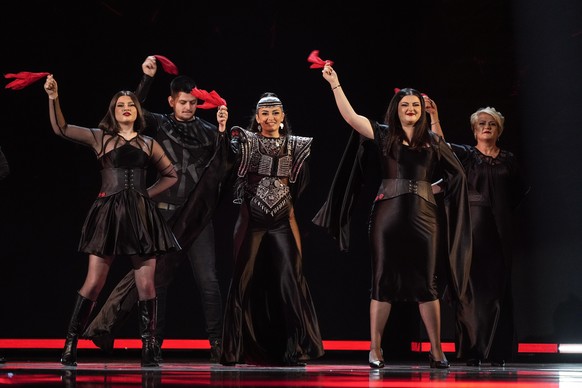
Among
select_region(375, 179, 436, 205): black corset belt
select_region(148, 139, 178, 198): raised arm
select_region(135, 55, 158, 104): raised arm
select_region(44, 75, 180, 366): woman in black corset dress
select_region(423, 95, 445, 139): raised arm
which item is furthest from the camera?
select_region(135, 55, 158, 104): raised arm

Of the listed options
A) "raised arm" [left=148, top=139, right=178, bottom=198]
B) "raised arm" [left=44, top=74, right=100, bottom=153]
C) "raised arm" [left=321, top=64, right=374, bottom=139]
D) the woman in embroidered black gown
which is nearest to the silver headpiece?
the woman in embroidered black gown

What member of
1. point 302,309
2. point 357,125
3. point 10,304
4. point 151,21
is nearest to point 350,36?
point 151,21

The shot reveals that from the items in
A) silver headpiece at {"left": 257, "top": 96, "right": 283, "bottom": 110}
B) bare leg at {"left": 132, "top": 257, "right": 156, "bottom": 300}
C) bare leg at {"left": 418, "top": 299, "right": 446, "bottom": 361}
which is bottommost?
bare leg at {"left": 418, "top": 299, "right": 446, "bottom": 361}

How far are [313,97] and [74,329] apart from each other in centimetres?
286

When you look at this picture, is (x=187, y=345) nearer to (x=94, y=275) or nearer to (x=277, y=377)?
(x=94, y=275)

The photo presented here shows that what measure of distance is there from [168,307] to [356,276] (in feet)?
4.62

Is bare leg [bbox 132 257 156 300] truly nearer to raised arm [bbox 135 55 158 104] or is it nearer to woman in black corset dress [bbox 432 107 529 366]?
raised arm [bbox 135 55 158 104]

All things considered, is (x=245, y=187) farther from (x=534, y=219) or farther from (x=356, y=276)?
(x=534, y=219)

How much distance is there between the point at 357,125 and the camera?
5848 mm

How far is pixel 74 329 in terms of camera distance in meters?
5.60

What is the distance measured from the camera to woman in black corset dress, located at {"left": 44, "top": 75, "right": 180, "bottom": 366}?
18.2 ft

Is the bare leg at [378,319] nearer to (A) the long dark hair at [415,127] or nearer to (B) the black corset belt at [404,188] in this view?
(B) the black corset belt at [404,188]

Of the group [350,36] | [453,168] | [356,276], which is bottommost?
[356,276]

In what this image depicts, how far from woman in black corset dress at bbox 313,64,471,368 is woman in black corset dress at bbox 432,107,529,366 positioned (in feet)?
1.63
